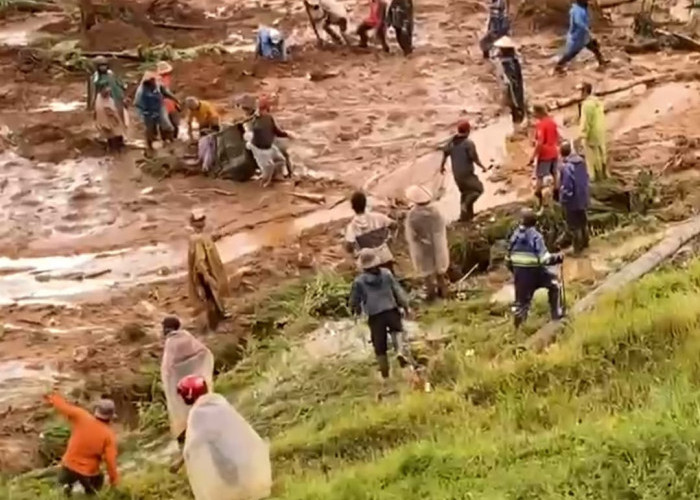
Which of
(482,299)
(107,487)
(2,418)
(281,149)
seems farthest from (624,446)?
(281,149)

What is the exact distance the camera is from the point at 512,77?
→ 1614 cm

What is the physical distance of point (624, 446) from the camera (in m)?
6.69

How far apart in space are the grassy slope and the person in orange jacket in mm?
196

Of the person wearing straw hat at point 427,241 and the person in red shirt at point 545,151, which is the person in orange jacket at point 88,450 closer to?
the person wearing straw hat at point 427,241

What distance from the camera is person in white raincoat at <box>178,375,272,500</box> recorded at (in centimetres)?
721

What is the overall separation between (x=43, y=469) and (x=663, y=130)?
908 centimetres

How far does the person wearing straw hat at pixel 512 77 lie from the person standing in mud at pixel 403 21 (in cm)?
372

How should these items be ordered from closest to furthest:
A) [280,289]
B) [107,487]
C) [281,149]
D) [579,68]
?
[107,487] → [280,289] → [281,149] → [579,68]

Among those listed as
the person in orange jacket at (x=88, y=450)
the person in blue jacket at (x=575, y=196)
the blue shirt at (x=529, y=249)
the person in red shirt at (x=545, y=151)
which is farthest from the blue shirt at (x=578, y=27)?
the person in orange jacket at (x=88, y=450)

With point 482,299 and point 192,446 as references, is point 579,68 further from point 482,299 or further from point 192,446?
point 192,446

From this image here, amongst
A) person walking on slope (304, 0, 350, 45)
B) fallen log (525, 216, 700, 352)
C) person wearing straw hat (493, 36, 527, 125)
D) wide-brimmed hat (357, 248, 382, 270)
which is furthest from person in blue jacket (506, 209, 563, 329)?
person walking on slope (304, 0, 350, 45)

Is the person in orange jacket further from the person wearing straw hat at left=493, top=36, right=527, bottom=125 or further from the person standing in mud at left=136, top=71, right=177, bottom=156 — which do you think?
the person wearing straw hat at left=493, top=36, right=527, bottom=125

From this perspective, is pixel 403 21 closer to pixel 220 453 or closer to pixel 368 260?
pixel 368 260

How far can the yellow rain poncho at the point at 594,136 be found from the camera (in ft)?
42.3
